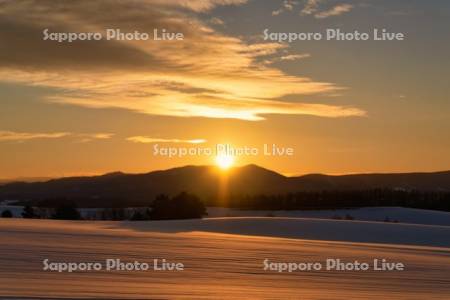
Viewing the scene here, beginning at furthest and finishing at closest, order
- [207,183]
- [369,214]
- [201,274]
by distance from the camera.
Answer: [207,183], [369,214], [201,274]

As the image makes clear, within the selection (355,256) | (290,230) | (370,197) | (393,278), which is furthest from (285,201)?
(393,278)

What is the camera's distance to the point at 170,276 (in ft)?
26.4

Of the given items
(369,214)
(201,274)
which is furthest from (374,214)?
(201,274)

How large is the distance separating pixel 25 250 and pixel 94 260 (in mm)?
1176

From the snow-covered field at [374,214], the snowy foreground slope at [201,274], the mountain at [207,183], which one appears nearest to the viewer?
the snowy foreground slope at [201,274]

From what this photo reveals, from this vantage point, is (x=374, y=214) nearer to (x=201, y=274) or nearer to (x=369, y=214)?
(x=369, y=214)

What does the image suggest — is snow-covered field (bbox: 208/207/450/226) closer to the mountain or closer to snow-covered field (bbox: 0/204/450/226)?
snow-covered field (bbox: 0/204/450/226)

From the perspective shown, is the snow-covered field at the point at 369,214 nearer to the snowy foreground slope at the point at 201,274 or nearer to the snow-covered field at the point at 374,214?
the snow-covered field at the point at 374,214

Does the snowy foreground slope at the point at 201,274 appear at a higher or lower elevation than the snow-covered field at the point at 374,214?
lower

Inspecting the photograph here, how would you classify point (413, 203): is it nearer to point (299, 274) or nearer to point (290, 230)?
point (290, 230)

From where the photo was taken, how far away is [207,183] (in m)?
112

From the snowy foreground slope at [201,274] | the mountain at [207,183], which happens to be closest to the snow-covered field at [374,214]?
the snowy foreground slope at [201,274]

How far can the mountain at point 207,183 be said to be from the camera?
10919 centimetres

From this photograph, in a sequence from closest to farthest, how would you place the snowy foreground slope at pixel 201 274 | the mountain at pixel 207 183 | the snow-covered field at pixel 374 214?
the snowy foreground slope at pixel 201 274, the snow-covered field at pixel 374 214, the mountain at pixel 207 183
